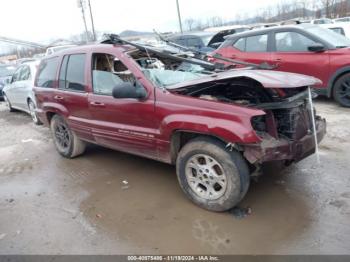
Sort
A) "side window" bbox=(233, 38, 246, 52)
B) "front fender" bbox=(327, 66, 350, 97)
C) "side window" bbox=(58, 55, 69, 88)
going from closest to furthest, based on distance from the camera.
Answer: "side window" bbox=(58, 55, 69, 88) < "front fender" bbox=(327, 66, 350, 97) < "side window" bbox=(233, 38, 246, 52)

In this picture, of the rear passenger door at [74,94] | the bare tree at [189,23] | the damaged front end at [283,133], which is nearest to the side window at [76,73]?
the rear passenger door at [74,94]

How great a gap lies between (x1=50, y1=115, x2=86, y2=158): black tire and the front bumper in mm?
3192

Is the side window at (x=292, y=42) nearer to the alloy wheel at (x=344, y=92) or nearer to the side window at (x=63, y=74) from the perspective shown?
the alloy wheel at (x=344, y=92)

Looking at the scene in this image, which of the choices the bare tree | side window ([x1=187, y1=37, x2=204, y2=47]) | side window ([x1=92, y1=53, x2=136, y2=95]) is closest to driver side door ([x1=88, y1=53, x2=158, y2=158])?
side window ([x1=92, y1=53, x2=136, y2=95])

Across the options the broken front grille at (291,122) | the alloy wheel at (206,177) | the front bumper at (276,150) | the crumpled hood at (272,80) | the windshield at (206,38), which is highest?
the windshield at (206,38)

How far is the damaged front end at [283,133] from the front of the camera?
3229mm

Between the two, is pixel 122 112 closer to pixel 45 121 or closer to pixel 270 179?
pixel 270 179

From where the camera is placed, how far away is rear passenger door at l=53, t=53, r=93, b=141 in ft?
15.5

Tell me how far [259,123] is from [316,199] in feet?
3.65

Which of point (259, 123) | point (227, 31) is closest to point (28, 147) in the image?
point (259, 123)

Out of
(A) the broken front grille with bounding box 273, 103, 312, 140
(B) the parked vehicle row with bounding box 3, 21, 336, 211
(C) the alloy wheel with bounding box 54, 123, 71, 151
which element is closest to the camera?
(B) the parked vehicle row with bounding box 3, 21, 336, 211

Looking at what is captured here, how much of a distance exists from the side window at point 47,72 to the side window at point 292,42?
4871 millimetres

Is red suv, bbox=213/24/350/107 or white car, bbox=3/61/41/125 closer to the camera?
red suv, bbox=213/24/350/107

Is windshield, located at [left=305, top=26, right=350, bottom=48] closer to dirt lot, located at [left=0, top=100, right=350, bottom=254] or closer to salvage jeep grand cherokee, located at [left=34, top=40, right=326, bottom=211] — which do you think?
dirt lot, located at [left=0, top=100, right=350, bottom=254]
